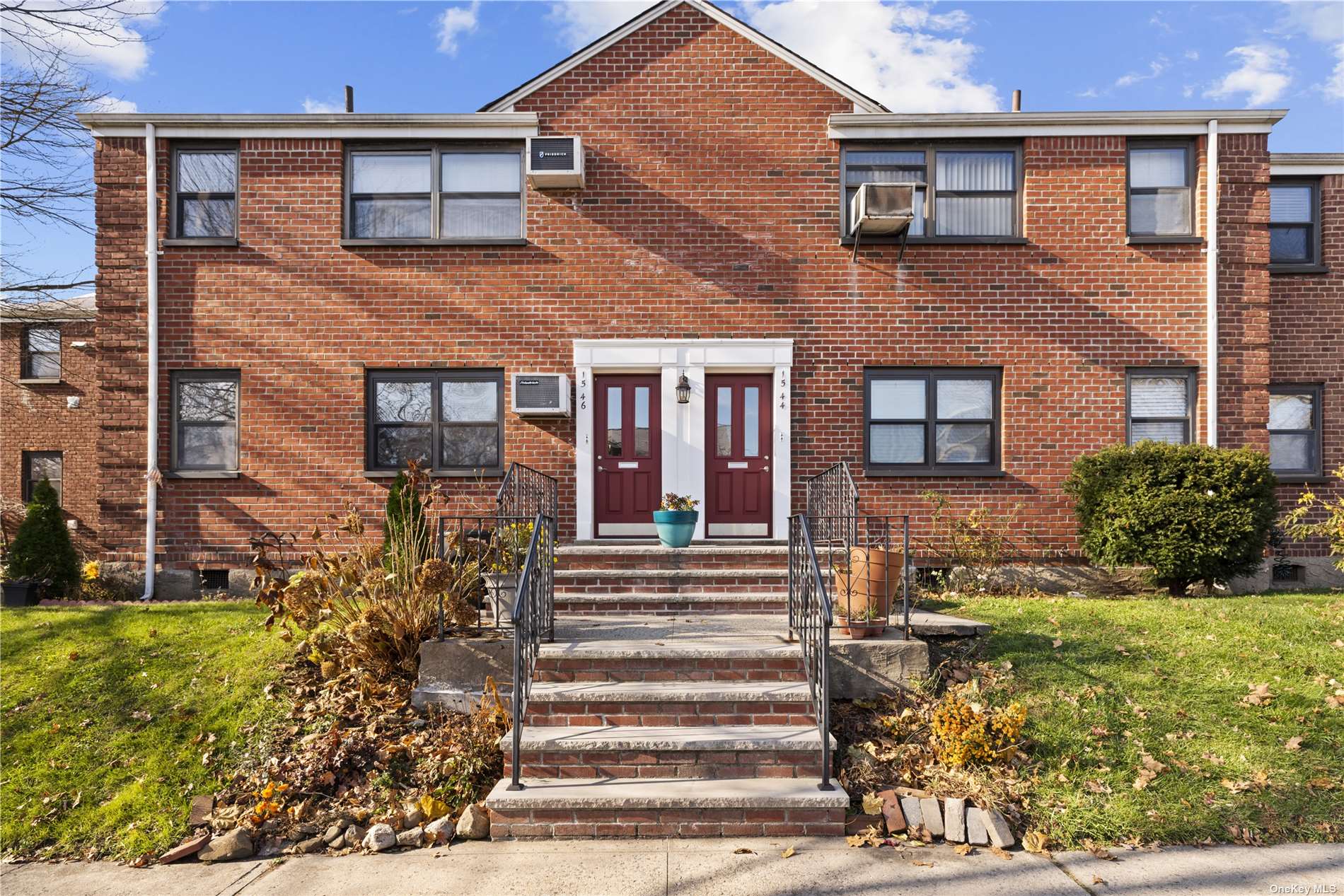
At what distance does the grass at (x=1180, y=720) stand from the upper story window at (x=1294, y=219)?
6.02 metres

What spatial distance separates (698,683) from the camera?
19.2ft

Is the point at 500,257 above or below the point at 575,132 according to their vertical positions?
below

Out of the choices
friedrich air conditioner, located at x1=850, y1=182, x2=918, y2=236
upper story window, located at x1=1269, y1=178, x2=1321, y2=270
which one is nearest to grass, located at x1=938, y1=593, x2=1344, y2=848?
friedrich air conditioner, located at x1=850, y1=182, x2=918, y2=236

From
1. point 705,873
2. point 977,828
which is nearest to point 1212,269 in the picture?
point 977,828

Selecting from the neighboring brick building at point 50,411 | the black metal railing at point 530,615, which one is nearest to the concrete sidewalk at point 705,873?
the black metal railing at point 530,615

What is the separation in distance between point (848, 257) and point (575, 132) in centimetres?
386

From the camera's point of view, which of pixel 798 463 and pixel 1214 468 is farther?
pixel 798 463

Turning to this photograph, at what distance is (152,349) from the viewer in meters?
9.91

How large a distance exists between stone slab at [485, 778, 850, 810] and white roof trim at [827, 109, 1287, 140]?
26.6ft

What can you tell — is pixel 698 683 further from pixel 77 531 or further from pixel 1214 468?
pixel 77 531

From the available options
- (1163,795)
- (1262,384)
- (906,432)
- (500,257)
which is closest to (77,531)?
(500,257)

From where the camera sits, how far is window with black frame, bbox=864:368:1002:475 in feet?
32.9

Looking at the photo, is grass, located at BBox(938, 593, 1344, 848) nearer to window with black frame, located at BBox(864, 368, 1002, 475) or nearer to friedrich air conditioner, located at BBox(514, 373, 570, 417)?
window with black frame, located at BBox(864, 368, 1002, 475)

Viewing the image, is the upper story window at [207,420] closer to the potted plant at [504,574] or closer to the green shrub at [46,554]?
the green shrub at [46,554]
